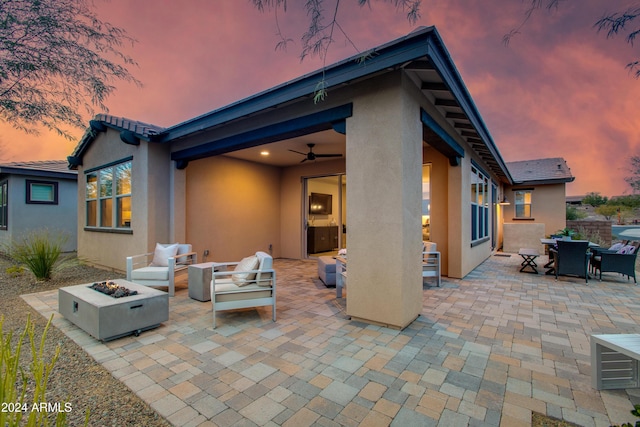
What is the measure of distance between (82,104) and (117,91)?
436 millimetres

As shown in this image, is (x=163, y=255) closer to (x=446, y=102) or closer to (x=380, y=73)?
(x=380, y=73)

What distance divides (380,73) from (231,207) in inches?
223

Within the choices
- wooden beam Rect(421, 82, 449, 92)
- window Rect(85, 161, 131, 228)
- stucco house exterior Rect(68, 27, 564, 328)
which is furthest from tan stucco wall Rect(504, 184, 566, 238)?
window Rect(85, 161, 131, 228)

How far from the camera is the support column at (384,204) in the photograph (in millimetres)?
3342

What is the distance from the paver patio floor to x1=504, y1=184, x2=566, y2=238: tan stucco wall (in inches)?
396

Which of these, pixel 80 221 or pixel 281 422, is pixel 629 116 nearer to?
pixel 281 422

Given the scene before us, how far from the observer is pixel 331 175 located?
27.3 feet

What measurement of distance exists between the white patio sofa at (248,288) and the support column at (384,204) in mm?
1032

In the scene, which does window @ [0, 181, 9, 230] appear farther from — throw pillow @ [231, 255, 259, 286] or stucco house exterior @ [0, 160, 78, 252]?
throw pillow @ [231, 255, 259, 286]

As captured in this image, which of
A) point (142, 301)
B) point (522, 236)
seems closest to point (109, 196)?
point (142, 301)

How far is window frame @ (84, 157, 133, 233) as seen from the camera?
265 inches

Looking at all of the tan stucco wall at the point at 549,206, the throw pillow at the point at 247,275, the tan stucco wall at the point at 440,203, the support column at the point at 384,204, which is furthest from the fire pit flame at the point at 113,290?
the tan stucco wall at the point at 549,206

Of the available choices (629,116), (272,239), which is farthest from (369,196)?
(272,239)

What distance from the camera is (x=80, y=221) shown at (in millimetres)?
8281
